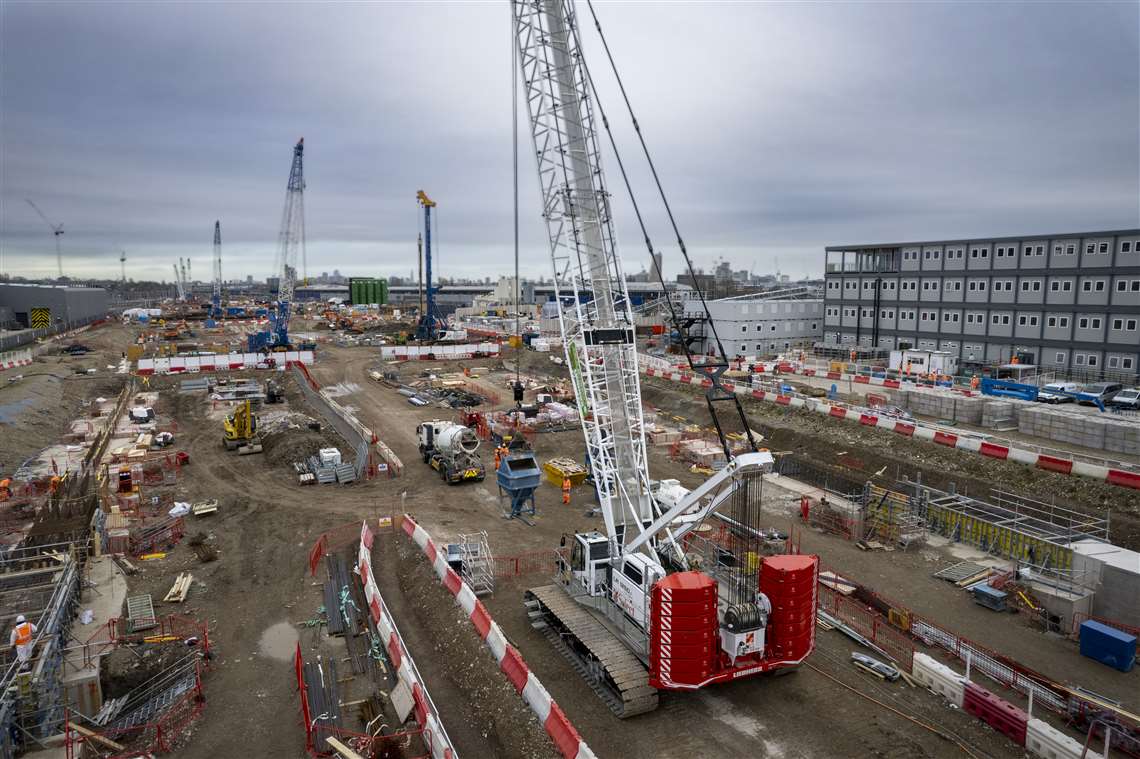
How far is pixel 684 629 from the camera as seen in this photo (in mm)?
11875

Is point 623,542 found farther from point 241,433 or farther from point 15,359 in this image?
point 15,359

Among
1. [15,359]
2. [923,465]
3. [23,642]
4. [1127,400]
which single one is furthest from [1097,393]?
[15,359]

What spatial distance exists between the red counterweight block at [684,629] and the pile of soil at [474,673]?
2.54 meters

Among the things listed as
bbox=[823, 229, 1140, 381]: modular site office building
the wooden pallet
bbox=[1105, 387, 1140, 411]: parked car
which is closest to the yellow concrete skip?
the wooden pallet

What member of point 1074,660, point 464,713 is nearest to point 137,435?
point 464,713

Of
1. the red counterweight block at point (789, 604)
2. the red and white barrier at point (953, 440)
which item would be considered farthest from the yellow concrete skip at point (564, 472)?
the red counterweight block at point (789, 604)

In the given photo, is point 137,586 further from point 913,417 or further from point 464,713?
point 913,417

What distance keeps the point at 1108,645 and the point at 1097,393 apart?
2711cm

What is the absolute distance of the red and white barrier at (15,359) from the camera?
5359cm

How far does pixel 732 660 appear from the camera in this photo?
12.4 m

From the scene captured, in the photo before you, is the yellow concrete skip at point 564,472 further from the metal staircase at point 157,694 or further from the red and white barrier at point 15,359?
the red and white barrier at point 15,359

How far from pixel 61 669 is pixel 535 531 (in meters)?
13.9

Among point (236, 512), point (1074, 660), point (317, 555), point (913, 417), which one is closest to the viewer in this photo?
point (1074, 660)

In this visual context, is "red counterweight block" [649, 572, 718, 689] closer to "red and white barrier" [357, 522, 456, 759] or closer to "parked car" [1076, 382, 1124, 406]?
"red and white barrier" [357, 522, 456, 759]
